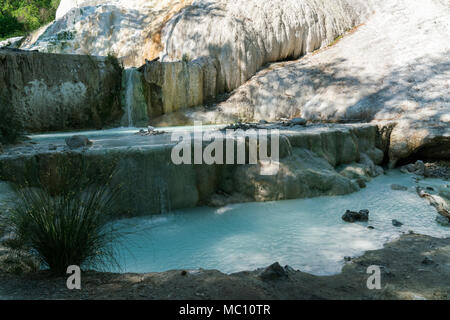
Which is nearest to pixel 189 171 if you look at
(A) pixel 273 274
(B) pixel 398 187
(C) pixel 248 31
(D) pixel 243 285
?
(A) pixel 273 274

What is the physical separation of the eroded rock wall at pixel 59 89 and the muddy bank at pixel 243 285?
604 cm

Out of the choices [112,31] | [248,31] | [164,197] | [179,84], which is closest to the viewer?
[164,197]

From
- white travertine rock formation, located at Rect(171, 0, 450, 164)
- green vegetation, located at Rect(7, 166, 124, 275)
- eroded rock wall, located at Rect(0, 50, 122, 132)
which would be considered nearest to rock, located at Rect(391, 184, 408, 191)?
white travertine rock formation, located at Rect(171, 0, 450, 164)

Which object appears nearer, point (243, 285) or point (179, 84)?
point (243, 285)

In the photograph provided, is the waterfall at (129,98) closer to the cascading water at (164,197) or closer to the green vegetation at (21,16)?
the cascading water at (164,197)

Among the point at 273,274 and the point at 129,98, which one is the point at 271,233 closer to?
the point at 273,274

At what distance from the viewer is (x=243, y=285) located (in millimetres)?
2209

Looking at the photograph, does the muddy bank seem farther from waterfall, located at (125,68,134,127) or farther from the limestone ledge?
waterfall, located at (125,68,134,127)

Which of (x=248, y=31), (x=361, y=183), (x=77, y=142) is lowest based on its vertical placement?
(x=361, y=183)

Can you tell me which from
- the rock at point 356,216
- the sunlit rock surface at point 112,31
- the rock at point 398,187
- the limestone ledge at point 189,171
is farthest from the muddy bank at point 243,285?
the sunlit rock surface at point 112,31

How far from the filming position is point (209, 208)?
482cm

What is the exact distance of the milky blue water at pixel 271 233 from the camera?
3154 mm

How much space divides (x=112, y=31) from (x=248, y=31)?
5.71 meters
